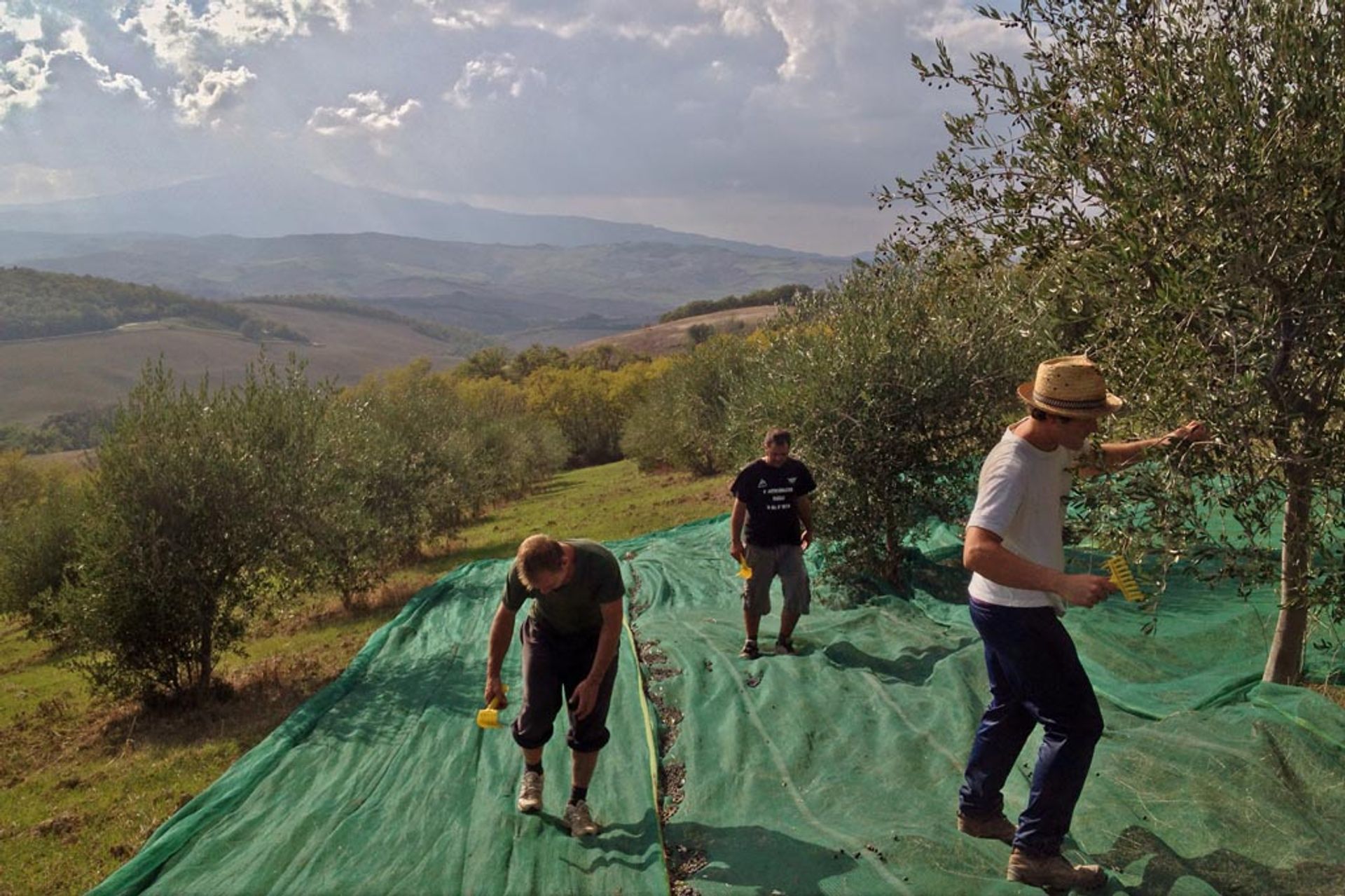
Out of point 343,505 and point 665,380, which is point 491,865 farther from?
point 665,380

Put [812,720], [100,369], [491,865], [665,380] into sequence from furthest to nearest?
[100,369] < [665,380] < [812,720] < [491,865]

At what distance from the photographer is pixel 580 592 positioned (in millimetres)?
5453

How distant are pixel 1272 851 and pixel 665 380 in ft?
128

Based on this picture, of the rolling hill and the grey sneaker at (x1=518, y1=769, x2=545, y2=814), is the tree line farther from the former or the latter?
the rolling hill

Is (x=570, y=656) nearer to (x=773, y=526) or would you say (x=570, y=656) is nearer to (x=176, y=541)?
(x=773, y=526)

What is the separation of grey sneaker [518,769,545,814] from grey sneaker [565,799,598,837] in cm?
28

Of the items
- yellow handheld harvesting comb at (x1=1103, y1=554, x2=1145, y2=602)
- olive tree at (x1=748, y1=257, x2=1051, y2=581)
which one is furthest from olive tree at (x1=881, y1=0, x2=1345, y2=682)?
olive tree at (x1=748, y1=257, x2=1051, y2=581)

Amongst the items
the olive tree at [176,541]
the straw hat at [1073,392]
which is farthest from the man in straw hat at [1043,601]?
the olive tree at [176,541]

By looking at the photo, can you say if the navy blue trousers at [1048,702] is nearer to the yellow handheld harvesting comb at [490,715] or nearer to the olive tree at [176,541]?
the yellow handheld harvesting comb at [490,715]

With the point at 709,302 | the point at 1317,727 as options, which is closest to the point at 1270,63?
the point at 1317,727

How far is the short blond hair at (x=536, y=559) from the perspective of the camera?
16.5ft

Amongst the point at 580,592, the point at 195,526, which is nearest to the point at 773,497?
the point at 580,592

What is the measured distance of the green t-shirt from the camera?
5445 mm

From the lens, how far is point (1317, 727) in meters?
5.13
